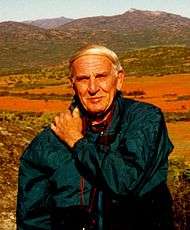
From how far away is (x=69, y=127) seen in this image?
9.38ft

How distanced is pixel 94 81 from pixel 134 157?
1.66 ft

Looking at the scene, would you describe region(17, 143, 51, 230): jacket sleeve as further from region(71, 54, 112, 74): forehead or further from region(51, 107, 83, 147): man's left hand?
region(71, 54, 112, 74): forehead

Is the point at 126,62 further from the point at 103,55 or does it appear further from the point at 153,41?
the point at 153,41

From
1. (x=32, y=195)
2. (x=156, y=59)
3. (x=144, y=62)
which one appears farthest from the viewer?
(x=156, y=59)

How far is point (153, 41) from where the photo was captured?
193 metres

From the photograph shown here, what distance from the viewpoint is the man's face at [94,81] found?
114 inches

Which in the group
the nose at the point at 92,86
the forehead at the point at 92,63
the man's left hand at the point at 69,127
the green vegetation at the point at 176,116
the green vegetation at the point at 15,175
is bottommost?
the green vegetation at the point at 176,116

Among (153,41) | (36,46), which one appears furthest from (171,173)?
(153,41)

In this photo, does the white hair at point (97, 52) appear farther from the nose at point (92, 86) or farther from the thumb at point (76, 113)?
the thumb at point (76, 113)

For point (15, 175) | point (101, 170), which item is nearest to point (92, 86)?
point (101, 170)

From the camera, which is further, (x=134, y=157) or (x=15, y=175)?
(x=15, y=175)

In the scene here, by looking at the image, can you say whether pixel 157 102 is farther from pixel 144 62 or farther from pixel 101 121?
pixel 144 62

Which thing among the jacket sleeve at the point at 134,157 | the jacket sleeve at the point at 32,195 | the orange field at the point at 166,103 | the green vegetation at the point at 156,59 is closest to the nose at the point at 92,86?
the jacket sleeve at the point at 134,157

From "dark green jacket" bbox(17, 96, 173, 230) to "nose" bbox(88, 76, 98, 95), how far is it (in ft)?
0.48
